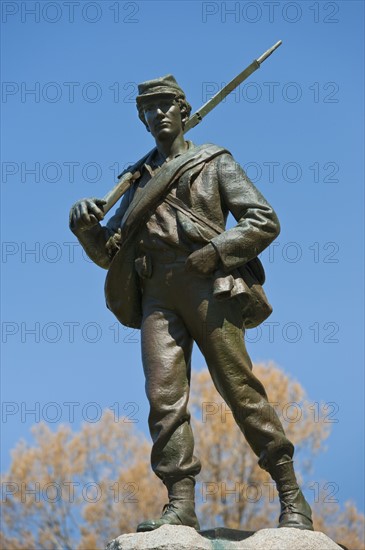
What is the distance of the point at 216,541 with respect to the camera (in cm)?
584

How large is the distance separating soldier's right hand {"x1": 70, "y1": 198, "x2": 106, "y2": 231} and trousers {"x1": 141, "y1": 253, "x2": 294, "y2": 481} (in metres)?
0.44

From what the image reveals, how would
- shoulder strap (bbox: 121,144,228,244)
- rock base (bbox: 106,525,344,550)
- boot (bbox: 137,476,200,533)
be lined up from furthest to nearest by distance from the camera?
shoulder strap (bbox: 121,144,228,244) → boot (bbox: 137,476,200,533) → rock base (bbox: 106,525,344,550)

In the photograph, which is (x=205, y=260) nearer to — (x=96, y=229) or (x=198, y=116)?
(x=96, y=229)

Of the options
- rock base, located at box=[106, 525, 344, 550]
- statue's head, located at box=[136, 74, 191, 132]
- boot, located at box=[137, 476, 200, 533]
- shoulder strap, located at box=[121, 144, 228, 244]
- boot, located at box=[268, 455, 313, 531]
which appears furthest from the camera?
statue's head, located at box=[136, 74, 191, 132]

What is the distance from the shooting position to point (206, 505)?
636 inches

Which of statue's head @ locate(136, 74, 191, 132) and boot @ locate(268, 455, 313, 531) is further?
statue's head @ locate(136, 74, 191, 132)

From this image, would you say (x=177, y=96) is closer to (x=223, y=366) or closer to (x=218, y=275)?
(x=218, y=275)

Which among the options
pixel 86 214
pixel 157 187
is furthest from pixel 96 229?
pixel 157 187

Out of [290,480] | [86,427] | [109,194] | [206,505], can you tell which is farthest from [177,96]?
[86,427]

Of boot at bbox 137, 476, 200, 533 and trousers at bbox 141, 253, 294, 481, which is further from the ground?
trousers at bbox 141, 253, 294, 481

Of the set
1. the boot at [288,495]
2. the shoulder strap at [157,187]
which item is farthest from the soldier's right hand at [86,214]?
the boot at [288,495]

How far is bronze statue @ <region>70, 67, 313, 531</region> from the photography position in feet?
20.2

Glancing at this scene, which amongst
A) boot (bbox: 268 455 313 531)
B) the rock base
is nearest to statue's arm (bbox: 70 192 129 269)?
boot (bbox: 268 455 313 531)

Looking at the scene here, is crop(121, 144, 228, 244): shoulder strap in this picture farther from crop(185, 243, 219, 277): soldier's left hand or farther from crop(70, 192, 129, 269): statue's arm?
crop(185, 243, 219, 277): soldier's left hand
